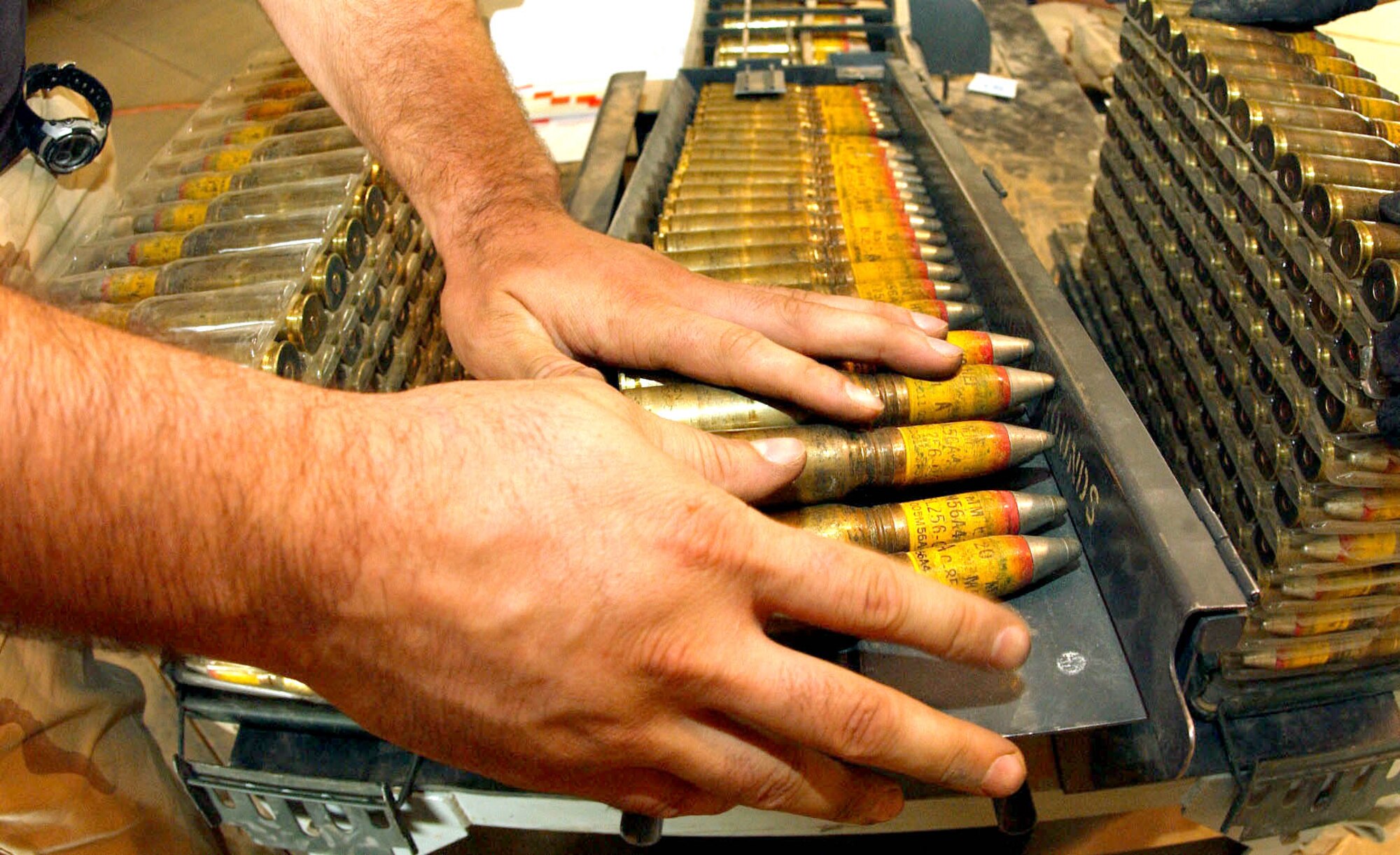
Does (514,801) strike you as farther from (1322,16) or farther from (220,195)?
(1322,16)

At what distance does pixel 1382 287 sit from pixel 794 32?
3271mm

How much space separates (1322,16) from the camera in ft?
6.57

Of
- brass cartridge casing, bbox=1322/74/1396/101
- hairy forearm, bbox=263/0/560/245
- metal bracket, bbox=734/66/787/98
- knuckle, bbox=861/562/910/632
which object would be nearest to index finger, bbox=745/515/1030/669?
knuckle, bbox=861/562/910/632

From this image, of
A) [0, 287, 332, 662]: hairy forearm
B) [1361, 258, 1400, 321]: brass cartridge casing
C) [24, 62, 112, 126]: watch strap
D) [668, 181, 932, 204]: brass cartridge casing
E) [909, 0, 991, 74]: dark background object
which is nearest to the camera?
[0, 287, 332, 662]: hairy forearm

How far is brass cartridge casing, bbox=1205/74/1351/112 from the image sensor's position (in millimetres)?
1724

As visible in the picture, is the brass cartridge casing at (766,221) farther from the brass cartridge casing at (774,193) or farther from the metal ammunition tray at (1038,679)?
the metal ammunition tray at (1038,679)

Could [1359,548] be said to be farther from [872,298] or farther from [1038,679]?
[872,298]

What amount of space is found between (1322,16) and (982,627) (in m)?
1.95

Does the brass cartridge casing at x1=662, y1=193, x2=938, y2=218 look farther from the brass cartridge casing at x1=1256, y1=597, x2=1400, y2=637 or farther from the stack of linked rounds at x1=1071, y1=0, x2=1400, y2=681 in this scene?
the brass cartridge casing at x1=1256, y1=597, x2=1400, y2=637

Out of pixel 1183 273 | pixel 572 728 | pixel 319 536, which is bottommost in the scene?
pixel 572 728

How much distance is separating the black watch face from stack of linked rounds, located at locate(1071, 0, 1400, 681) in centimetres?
280

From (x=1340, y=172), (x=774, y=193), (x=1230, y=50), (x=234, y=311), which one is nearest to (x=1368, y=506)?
→ (x=1340, y=172)

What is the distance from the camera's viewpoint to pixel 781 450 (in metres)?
1.16

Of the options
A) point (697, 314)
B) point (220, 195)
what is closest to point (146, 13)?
point (220, 195)
